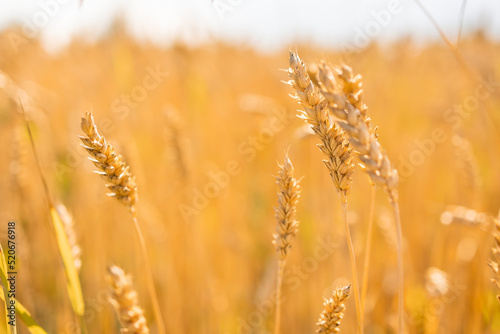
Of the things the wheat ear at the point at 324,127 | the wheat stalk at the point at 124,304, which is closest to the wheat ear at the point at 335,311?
the wheat ear at the point at 324,127

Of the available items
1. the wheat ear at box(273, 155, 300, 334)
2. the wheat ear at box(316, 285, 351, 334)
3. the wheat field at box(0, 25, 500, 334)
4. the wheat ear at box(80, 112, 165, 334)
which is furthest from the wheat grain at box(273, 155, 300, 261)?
the wheat field at box(0, 25, 500, 334)

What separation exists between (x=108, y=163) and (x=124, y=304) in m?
→ 0.22

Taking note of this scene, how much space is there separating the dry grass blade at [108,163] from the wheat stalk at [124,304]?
0.12m

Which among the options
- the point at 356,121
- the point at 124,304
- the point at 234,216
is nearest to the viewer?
the point at 356,121

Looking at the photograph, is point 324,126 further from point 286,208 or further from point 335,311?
point 335,311

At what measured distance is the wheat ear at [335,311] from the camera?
604 millimetres

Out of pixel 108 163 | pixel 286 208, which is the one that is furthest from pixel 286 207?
pixel 108 163

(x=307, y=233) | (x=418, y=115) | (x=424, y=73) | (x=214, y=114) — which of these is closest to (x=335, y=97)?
(x=307, y=233)

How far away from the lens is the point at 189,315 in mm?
1740

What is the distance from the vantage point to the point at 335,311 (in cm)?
61

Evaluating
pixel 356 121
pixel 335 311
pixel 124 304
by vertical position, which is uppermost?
pixel 356 121

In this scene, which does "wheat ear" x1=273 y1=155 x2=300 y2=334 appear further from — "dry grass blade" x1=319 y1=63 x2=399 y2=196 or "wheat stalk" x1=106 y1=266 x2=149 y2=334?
"wheat stalk" x1=106 y1=266 x2=149 y2=334

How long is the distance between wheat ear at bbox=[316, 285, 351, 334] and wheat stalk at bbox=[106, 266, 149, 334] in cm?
28

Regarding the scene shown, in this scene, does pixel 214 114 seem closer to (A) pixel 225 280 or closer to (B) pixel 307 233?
(B) pixel 307 233
